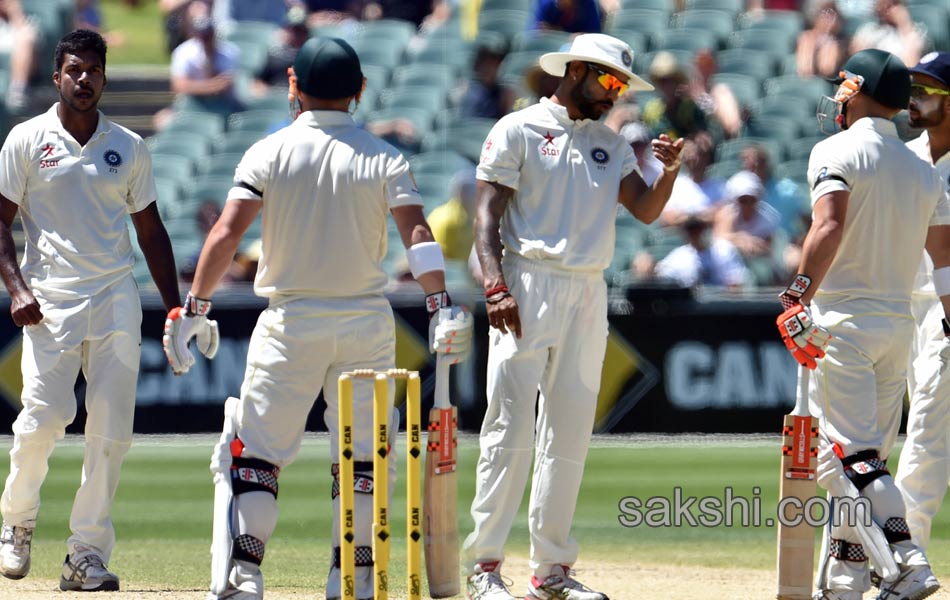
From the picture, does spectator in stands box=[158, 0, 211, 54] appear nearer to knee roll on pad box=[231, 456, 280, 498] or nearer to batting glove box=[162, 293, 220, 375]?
batting glove box=[162, 293, 220, 375]

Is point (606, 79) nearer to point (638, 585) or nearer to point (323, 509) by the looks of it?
point (638, 585)

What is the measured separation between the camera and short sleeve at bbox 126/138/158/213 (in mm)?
6699

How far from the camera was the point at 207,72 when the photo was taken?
45.7 ft

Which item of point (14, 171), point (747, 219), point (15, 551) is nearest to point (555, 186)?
point (14, 171)

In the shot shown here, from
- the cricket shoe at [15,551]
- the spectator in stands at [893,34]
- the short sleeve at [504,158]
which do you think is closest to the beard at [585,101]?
the short sleeve at [504,158]

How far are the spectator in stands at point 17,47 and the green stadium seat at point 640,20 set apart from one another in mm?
5054

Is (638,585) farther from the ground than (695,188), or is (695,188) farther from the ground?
(695,188)

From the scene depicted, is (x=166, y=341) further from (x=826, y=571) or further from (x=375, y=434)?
(x=826, y=571)

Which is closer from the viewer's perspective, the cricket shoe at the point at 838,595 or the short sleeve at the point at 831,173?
the short sleeve at the point at 831,173

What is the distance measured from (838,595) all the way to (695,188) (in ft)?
21.8

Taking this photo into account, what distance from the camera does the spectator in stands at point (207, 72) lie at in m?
13.8

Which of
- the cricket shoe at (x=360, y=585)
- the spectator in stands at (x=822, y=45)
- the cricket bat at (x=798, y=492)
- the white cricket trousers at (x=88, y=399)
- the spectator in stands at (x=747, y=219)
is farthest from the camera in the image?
the spectator in stands at (x=822, y=45)

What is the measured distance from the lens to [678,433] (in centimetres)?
1080

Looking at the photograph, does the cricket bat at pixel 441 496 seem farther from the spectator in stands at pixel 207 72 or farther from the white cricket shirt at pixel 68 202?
the spectator in stands at pixel 207 72
